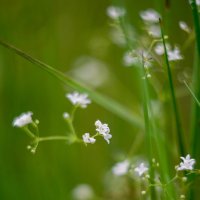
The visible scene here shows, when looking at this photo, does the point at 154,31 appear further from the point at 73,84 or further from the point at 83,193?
the point at 83,193

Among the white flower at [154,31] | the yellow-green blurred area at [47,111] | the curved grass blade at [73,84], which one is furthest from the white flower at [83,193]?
the white flower at [154,31]

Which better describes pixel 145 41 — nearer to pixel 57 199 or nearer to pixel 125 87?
pixel 57 199

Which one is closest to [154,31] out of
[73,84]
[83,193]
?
[73,84]

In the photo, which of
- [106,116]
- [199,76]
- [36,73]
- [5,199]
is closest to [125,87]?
[106,116]

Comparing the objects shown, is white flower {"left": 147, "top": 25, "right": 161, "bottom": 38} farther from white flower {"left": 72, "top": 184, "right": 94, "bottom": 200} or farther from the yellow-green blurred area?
white flower {"left": 72, "top": 184, "right": 94, "bottom": 200}

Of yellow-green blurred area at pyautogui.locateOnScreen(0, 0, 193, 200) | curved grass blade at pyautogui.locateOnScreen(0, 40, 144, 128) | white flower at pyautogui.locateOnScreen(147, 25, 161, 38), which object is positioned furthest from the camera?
yellow-green blurred area at pyautogui.locateOnScreen(0, 0, 193, 200)

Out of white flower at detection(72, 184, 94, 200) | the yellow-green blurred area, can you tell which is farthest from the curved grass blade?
white flower at detection(72, 184, 94, 200)

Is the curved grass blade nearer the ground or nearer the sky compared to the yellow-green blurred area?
nearer the ground

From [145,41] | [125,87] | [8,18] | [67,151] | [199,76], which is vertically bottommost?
[199,76]

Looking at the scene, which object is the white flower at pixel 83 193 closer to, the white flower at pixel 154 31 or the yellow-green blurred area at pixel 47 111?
the yellow-green blurred area at pixel 47 111
